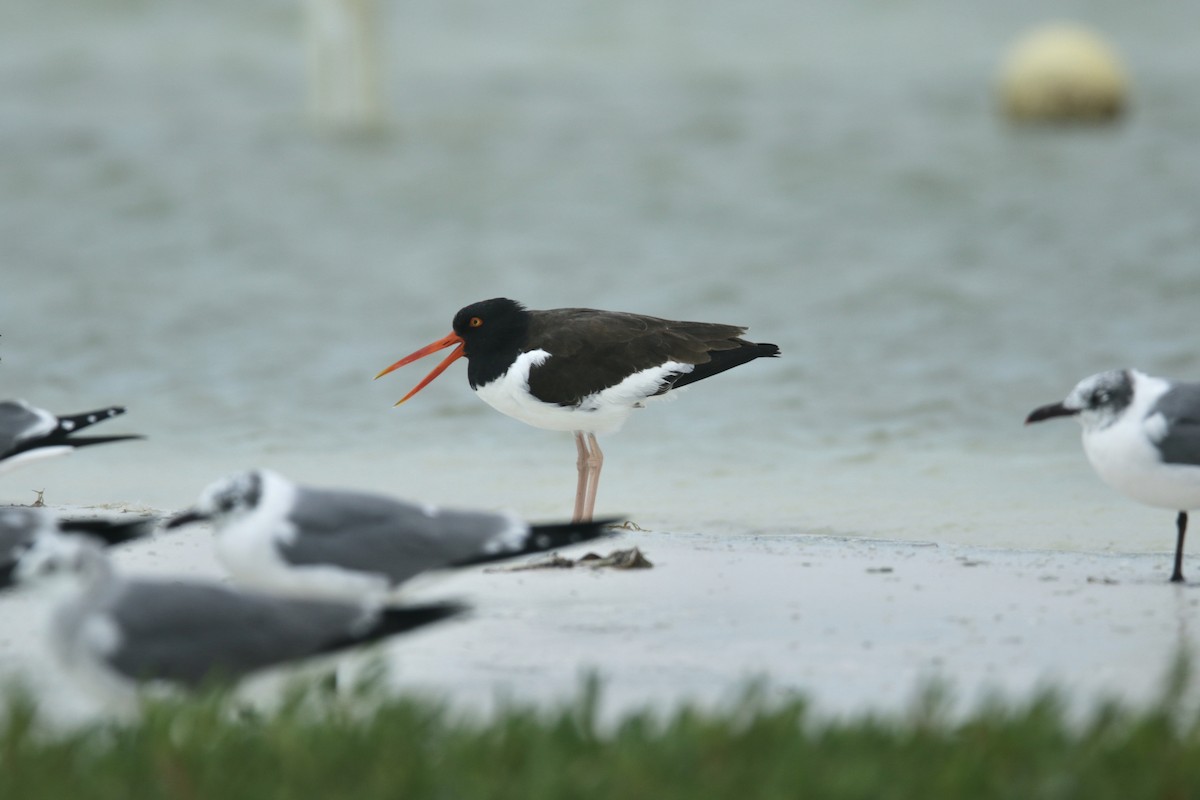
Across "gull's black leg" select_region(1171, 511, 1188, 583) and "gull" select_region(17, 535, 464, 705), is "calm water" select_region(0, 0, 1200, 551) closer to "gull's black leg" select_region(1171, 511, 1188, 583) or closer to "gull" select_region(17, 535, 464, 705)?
"gull's black leg" select_region(1171, 511, 1188, 583)

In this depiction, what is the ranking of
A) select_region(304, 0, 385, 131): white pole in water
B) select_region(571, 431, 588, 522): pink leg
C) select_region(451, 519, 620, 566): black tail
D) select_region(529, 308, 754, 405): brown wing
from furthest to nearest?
select_region(304, 0, 385, 131): white pole in water → select_region(571, 431, 588, 522): pink leg → select_region(529, 308, 754, 405): brown wing → select_region(451, 519, 620, 566): black tail

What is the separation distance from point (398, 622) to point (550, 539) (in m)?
0.97

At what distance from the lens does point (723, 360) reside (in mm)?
8328

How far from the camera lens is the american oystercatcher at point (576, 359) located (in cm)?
786

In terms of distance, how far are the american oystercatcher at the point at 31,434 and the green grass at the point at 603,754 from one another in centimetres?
250

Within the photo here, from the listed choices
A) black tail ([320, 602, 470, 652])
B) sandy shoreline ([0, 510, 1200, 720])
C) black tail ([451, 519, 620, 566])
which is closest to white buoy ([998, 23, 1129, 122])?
sandy shoreline ([0, 510, 1200, 720])

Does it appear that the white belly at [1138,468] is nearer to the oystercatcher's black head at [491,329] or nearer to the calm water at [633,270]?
the calm water at [633,270]

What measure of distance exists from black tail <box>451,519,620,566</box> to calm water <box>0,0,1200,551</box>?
10.9ft

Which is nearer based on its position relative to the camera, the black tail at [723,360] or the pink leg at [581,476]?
the black tail at [723,360]

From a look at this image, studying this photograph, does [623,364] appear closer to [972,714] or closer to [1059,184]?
[972,714]

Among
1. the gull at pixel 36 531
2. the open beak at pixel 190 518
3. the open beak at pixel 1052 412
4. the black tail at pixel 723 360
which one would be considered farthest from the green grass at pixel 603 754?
the black tail at pixel 723 360

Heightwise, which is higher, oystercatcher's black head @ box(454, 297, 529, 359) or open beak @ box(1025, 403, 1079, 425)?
oystercatcher's black head @ box(454, 297, 529, 359)

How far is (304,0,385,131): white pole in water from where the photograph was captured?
28.2m

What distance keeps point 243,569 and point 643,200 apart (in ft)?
59.4
